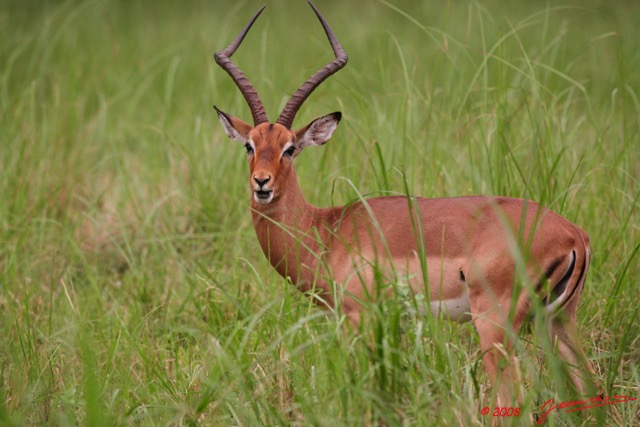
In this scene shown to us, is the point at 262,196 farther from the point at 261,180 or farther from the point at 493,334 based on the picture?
the point at 493,334

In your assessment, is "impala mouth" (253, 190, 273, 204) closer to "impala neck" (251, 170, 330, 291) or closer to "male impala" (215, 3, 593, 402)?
"male impala" (215, 3, 593, 402)

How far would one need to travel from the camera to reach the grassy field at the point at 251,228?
3709 mm

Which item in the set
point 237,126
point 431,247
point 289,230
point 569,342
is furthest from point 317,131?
point 569,342

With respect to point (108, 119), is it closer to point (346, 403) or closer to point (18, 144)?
point (18, 144)

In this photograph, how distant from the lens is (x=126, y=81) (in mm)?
9453

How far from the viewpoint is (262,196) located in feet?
15.0

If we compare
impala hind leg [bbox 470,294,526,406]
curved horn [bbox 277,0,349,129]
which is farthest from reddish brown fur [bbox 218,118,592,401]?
→ curved horn [bbox 277,0,349,129]

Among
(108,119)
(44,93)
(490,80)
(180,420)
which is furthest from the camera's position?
(44,93)

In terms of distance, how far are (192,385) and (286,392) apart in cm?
52

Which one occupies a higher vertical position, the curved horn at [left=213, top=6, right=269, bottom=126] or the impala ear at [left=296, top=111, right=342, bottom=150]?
the curved horn at [left=213, top=6, right=269, bottom=126]

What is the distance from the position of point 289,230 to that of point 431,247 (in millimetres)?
866

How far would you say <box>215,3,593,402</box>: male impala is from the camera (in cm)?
401

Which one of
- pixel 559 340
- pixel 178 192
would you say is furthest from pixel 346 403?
pixel 178 192

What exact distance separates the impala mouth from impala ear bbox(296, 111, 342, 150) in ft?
1.68
